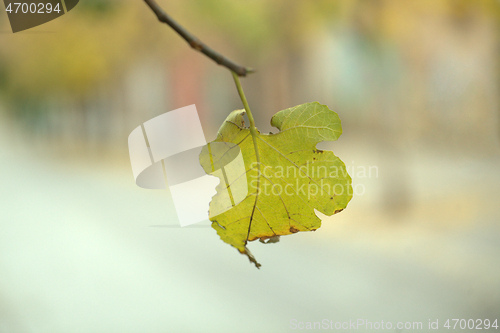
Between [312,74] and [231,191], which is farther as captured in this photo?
[312,74]

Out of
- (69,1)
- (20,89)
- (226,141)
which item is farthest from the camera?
(20,89)

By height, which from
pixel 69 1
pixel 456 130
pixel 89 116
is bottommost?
pixel 456 130

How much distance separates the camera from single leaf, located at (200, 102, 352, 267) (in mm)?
152

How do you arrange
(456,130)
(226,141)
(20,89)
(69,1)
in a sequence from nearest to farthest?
(226,141), (69,1), (20,89), (456,130)

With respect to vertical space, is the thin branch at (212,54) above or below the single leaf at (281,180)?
above

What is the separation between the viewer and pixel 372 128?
614mm

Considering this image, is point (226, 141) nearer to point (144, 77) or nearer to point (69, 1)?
point (69, 1)

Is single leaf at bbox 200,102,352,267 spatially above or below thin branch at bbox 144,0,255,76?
below

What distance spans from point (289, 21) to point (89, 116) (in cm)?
37

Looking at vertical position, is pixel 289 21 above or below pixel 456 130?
above

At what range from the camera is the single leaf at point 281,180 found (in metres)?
0.15

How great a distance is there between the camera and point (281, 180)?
0.16 metres

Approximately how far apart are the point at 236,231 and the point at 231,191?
0.02m

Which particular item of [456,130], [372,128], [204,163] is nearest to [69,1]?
[204,163]
